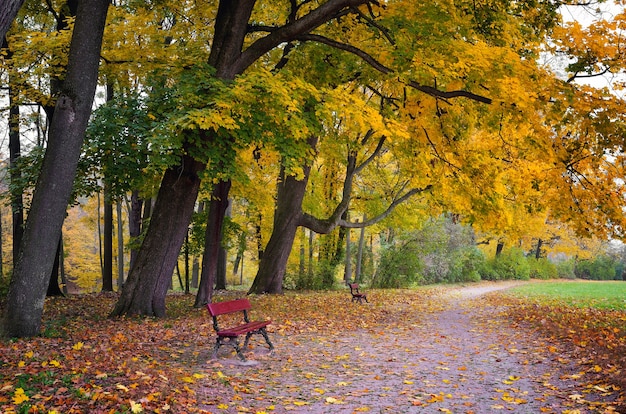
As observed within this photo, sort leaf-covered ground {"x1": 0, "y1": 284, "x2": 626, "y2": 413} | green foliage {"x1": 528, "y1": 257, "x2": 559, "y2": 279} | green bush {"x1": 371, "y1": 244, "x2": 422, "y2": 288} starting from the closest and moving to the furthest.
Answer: leaf-covered ground {"x1": 0, "y1": 284, "x2": 626, "y2": 413}, green bush {"x1": 371, "y1": 244, "x2": 422, "y2": 288}, green foliage {"x1": 528, "y1": 257, "x2": 559, "y2": 279}

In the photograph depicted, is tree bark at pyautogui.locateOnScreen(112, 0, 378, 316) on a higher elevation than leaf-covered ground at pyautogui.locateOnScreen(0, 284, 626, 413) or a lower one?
higher

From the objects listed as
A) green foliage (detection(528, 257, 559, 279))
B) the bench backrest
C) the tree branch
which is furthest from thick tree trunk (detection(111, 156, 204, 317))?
green foliage (detection(528, 257, 559, 279))

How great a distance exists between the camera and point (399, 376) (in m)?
7.24

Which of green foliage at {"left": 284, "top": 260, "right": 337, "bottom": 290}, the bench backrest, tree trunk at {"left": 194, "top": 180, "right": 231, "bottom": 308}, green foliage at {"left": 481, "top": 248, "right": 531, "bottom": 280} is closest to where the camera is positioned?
the bench backrest

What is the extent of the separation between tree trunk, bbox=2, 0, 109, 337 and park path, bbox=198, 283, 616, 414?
2961 millimetres

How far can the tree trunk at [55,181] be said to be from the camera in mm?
7805

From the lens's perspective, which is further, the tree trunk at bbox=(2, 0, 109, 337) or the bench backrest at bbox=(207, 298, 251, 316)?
the bench backrest at bbox=(207, 298, 251, 316)

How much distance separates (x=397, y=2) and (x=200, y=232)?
1145 cm

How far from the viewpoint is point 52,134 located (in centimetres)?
806

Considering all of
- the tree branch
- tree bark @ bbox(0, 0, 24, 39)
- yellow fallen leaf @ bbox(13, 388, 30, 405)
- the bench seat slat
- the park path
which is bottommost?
the park path

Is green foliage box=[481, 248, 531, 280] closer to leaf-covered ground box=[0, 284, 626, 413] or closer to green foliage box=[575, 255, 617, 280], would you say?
green foliage box=[575, 255, 617, 280]

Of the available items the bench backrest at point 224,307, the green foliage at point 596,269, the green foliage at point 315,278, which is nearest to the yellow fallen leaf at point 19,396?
the bench backrest at point 224,307

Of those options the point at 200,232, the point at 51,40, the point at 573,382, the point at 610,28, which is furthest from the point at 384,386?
the point at 200,232

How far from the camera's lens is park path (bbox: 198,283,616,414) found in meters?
5.75
